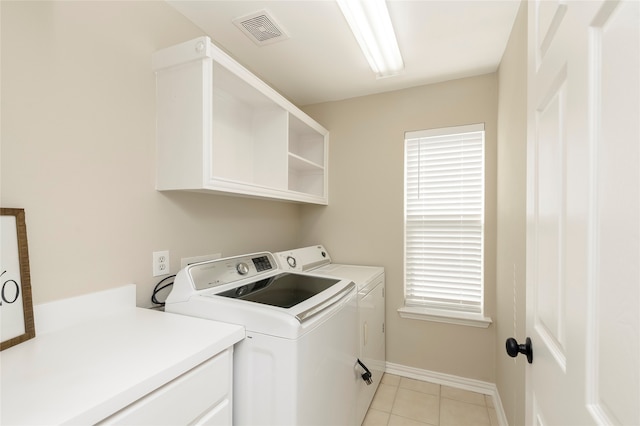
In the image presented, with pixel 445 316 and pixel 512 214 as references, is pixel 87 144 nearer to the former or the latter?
pixel 512 214

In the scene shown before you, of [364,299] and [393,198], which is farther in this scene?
[393,198]

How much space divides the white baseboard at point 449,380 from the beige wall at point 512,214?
132mm

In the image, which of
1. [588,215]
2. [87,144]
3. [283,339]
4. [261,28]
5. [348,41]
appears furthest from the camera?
[348,41]

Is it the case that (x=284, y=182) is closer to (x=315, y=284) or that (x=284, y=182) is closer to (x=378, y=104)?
(x=315, y=284)

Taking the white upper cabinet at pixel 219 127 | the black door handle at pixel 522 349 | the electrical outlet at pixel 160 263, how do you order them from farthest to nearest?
the electrical outlet at pixel 160 263 → the white upper cabinet at pixel 219 127 → the black door handle at pixel 522 349

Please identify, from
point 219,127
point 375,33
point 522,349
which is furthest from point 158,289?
point 375,33

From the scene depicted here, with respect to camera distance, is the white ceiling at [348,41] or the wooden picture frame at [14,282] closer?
the wooden picture frame at [14,282]

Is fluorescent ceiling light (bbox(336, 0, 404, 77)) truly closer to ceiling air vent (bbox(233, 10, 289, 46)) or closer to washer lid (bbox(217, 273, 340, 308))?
ceiling air vent (bbox(233, 10, 289, 46))

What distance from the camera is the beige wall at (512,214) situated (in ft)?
4.80

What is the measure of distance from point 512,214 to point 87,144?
2194 mm

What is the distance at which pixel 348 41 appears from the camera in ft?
6.01

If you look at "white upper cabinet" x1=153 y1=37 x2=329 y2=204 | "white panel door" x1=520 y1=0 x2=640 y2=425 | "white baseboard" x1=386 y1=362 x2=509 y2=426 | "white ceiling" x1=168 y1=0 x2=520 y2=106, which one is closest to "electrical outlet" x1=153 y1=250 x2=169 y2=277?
"white upper cabinet" x1=153 y1=37 x2=329 y2=204

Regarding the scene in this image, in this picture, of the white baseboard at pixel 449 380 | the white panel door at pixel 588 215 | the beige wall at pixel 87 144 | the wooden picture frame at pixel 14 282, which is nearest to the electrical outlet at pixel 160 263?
the beige wall at pixel 87 144

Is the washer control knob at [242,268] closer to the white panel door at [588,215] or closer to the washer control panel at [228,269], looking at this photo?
the washer control panel at [228,269]
